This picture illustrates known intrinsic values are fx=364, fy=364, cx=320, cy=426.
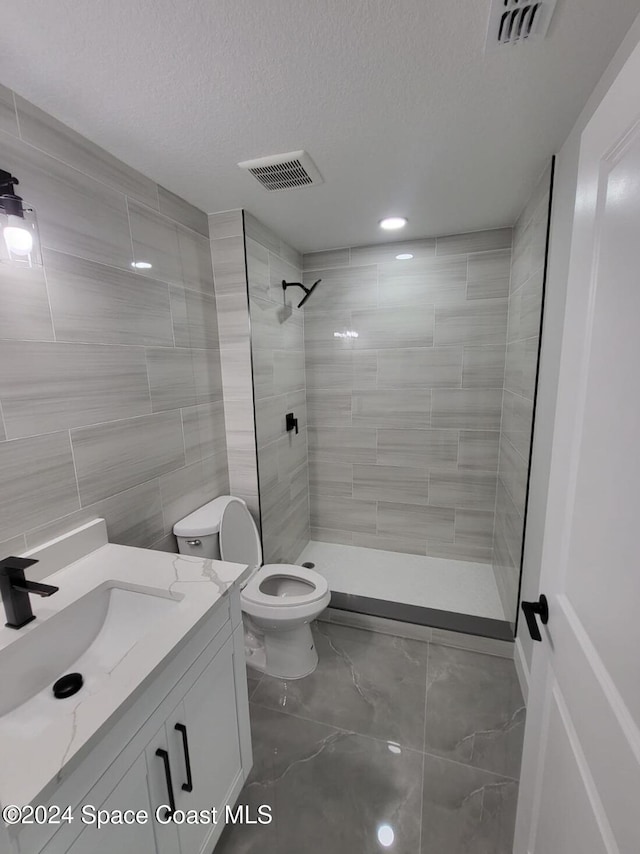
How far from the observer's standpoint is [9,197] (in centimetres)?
94

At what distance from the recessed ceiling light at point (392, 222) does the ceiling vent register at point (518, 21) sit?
1.12 metres

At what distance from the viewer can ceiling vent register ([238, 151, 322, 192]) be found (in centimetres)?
139

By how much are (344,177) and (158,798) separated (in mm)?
2122

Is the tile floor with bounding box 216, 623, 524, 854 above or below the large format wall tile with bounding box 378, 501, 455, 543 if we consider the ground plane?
below

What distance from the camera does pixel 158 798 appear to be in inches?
33.9

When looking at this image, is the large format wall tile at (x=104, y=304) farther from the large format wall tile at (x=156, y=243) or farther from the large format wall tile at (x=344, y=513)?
the large format wall tile at (x=344, y=513)

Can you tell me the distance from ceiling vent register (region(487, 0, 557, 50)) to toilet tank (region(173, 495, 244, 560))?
6.20ft

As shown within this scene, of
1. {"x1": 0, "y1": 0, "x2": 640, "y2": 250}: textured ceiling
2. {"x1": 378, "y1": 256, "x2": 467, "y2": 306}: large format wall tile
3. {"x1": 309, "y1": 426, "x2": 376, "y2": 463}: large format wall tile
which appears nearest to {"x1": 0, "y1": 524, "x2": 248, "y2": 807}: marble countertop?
{"x1": 0, "y1": 0, "x2": 640, "y2": 250}: textured ceiling

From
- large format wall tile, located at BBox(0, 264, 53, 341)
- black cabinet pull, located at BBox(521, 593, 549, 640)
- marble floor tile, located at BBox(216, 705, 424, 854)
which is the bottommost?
marble floor tile, located at BBox(216, 705, 424, 854)

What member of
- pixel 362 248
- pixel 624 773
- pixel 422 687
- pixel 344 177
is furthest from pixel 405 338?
pixel 624 773

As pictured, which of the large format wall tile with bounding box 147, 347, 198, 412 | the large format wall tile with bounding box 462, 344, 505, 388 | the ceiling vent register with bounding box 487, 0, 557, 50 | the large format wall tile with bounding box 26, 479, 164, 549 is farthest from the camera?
the large format wall tile with bounding box 462, 344, 505, 388

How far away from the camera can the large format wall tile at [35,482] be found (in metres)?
1.03

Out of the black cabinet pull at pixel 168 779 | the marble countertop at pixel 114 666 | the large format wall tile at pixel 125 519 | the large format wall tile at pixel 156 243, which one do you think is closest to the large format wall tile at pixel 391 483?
the large format wall tile at pixel 125 519

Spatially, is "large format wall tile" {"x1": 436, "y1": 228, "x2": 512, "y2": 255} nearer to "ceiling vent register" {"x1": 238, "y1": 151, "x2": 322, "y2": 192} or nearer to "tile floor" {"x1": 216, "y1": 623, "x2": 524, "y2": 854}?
"ceiling vent register" {"x1": 238, "y1": 151, "x2": 322, "y2": 192}
